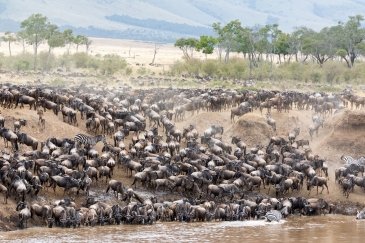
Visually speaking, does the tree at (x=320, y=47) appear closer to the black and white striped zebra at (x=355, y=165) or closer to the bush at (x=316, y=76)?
the bush at (x=316, y=76)

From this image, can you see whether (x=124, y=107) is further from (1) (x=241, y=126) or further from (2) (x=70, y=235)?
(2) (x=70, y=235)

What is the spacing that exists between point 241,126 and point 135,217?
1323 cm

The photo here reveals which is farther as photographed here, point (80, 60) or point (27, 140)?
point (80, 60)

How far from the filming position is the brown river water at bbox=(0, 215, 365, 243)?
2234 cm

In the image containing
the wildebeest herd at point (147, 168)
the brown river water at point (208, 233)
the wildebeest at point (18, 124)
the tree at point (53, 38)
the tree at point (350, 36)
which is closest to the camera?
the brown river water at point (208, 233)

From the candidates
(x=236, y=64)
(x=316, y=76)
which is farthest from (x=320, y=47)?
(x=316, y=76)

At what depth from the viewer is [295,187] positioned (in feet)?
94.5

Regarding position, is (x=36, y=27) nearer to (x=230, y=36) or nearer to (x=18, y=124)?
(x=230, y=36)

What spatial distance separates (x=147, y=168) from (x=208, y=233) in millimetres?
4861

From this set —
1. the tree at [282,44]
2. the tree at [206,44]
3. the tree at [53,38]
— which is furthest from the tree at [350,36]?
the tree at [53,38]

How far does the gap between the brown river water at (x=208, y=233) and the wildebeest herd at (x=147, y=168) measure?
453 mm

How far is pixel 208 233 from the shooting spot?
23.6 meters

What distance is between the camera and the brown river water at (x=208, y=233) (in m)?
22.3

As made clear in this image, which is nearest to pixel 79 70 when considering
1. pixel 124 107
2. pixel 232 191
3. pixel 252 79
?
pixel 252 79
